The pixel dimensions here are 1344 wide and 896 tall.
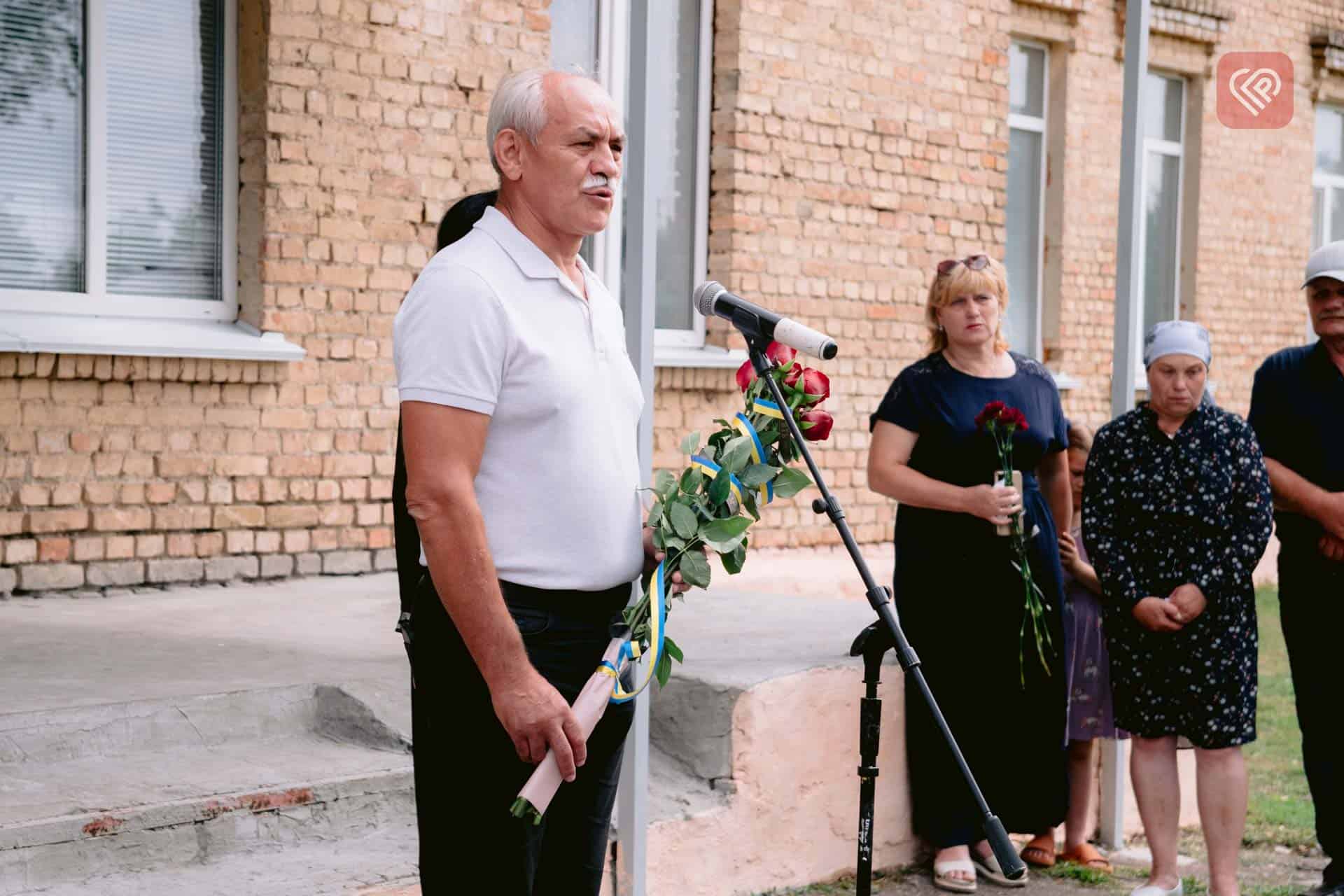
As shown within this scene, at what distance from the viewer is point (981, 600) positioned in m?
4.90

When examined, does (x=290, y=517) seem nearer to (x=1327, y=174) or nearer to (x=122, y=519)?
(x=122, y=519)

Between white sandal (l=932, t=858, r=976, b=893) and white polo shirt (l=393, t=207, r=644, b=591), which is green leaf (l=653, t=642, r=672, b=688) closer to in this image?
white polo shirt (l=393, t=207, r=644, b=591)

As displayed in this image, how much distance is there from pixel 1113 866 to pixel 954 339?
1921 millimetres

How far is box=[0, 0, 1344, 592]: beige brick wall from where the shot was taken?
6414mm

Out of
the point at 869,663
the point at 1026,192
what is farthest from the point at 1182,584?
the point at 1026,192

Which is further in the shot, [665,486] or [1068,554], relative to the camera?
[1068,554]

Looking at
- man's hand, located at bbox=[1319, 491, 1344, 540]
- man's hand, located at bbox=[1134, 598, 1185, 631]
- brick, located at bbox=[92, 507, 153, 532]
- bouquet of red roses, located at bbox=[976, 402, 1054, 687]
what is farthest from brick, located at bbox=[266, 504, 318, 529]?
man's hand, located at bbox=[1319, 491, 1344, 540]

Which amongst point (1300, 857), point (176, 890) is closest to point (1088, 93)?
point (1300, 857)

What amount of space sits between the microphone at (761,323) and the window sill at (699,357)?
4779mm

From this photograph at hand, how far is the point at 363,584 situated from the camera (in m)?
6.90

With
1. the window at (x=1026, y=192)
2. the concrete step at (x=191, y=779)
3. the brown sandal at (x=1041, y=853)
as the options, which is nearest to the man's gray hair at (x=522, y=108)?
the concrete step at (x=191, y=779)

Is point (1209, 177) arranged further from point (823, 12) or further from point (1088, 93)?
point (823, 12)

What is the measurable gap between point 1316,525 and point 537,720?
3229mm

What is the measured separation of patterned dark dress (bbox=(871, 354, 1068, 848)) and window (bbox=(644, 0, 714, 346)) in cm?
376
